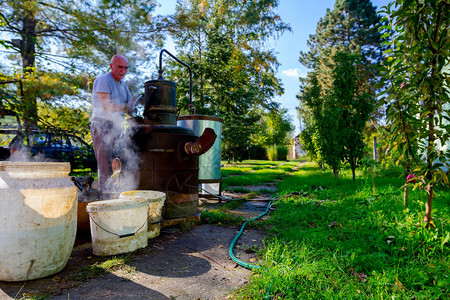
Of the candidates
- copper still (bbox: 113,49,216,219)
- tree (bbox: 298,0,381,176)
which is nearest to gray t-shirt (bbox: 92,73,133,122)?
copper still (bbox: 113,49,216,219)

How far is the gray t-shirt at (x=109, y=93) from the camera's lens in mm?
3475

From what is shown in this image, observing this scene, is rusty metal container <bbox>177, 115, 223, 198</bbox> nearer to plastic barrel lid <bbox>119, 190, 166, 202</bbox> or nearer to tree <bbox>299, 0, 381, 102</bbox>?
plastic barrel lid <bbox>119, 190, 166, 202</bbox>

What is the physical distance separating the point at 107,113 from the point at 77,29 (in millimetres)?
3465

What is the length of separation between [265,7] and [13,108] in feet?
42.7

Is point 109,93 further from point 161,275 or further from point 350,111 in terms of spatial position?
point 350,111

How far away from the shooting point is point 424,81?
219 cm

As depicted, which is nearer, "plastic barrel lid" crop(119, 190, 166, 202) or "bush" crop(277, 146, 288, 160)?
"plastic barrel lid" crop(119, 190, 166, 202)

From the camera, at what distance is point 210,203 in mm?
4965

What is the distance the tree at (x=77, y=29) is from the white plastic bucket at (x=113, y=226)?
3400mm

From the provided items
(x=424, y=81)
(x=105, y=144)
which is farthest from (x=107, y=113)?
(x=424, y=81)

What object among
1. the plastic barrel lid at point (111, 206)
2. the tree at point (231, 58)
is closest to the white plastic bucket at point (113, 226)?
the plastic barrel lid at point (111, 206)

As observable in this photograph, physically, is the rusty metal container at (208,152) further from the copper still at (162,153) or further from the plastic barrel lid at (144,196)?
the plastic barrel lid at (144,196)

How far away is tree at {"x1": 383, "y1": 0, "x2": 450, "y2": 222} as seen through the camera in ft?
7.19

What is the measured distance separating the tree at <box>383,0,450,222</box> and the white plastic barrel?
2.85m
